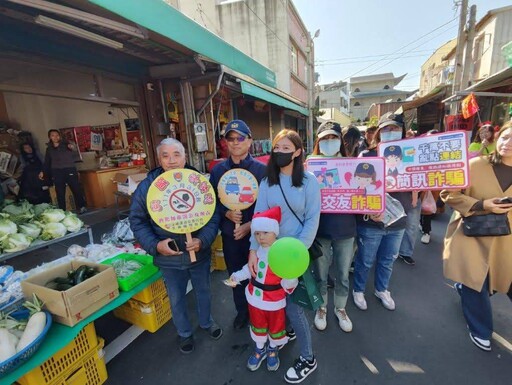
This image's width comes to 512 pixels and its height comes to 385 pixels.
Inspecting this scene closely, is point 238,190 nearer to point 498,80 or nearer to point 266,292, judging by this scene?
point 266,292

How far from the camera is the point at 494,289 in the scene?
227 cm

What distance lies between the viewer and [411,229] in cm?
376

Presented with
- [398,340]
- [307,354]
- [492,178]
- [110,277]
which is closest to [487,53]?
[492,178]

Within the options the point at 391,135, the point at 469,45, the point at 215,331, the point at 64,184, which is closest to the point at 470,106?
the point at 469,45

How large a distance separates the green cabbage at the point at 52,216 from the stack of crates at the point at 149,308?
1.43 m

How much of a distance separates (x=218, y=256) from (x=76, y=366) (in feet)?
7.08

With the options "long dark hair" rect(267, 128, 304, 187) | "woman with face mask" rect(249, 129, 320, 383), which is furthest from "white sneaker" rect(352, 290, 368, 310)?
"long dark hair" rect(267, 128, 304, 187)

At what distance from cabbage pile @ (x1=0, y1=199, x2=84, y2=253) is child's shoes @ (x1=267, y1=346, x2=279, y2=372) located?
284cm

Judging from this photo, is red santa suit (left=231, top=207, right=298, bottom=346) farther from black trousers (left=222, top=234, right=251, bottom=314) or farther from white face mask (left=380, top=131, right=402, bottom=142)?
white face mask (left=380, top=131, right=402, bottom=142)

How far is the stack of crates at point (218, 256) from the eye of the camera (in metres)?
3.91

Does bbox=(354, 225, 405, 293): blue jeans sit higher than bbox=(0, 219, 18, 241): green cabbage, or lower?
lower

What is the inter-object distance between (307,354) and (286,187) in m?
1.44

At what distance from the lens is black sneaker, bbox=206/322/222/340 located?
2.62 metres

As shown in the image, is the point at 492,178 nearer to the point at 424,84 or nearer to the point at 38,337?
the point at 38,337
